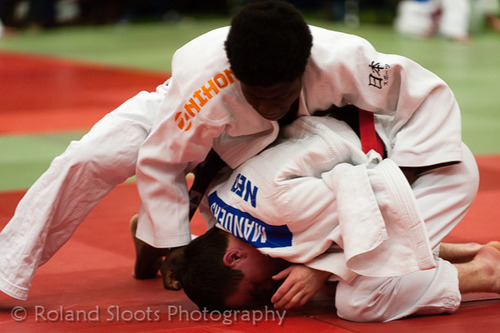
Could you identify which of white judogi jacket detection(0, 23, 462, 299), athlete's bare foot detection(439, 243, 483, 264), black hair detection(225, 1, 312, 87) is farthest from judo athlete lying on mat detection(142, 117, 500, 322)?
black hair detection(225, 1, 312, 87)

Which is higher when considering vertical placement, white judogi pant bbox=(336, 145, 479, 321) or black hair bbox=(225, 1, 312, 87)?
black hair bbox=(225, 1, 312, 87)

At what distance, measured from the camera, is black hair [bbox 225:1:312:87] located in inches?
97.0

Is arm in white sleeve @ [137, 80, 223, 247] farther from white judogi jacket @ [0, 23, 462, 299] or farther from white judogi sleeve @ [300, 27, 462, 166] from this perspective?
white judogi sleeve @ [300, 27, 462, 166]

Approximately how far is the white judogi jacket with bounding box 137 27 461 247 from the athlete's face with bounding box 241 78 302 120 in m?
0.12

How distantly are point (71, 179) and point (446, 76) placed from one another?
6.75 meters

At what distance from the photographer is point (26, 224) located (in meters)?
2.97

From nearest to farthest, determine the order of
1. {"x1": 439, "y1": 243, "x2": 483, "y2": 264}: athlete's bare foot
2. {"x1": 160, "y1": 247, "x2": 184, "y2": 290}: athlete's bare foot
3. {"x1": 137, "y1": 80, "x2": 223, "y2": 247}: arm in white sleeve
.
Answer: {"x1": 137, "y1": 80, "x2": 223, "y2": 247}: arm in white sleeve < {"x1": 160, "y1": 247, "x2": 184, "y2": 290}: athlete's bare foot < {"x1": 439, "y1": 243, "x2": 483, "y2": 264}: athlete's bare foot

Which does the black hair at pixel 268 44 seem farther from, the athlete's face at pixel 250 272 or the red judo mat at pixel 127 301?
the red judo mat at pixel 127 301

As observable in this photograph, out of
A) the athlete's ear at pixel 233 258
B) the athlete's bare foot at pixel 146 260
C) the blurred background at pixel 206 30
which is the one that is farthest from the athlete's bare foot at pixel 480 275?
the blurred background at pixel 206 30

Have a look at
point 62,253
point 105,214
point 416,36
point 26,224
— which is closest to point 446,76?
point 416,36

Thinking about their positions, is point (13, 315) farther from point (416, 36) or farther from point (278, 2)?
point (416, 36)

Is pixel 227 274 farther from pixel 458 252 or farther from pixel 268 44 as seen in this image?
pixel 458 252

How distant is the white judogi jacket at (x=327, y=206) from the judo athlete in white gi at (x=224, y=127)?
0.37ft

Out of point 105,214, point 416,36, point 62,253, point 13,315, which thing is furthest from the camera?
point 416,36
